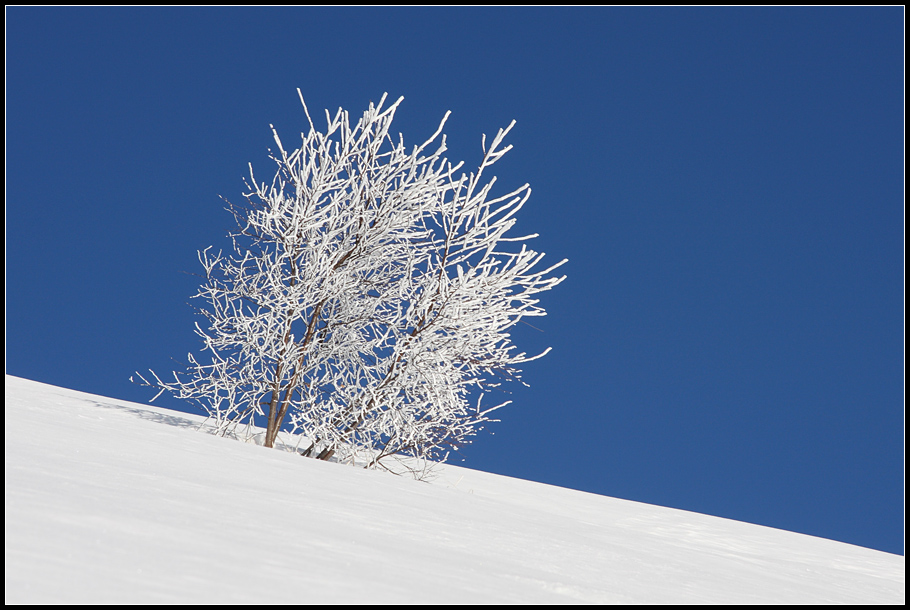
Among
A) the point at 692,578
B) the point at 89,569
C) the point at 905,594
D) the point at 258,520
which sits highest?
the point at 905,594

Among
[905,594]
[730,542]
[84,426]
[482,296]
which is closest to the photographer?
[905,594]

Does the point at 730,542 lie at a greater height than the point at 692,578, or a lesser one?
greater

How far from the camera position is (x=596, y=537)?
13.1ft

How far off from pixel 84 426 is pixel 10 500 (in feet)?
7.68

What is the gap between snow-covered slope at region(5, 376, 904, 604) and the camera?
192 centimetres

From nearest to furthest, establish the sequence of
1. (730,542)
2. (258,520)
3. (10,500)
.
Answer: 1. (10,500)
2. (258,520)
3. (730,542)

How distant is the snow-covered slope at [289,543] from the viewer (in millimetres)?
1919

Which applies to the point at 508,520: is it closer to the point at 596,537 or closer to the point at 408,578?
the point at 596,537

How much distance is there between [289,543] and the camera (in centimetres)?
239

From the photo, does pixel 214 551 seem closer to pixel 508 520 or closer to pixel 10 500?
pixel 10 500

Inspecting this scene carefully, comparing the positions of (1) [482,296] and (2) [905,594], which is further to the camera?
(1) [482,296]

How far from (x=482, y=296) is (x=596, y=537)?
3.12 m

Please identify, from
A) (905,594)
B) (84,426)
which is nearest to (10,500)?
(84,426)

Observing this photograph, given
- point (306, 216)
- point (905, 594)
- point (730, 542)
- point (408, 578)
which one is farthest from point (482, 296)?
point (408, 578)
